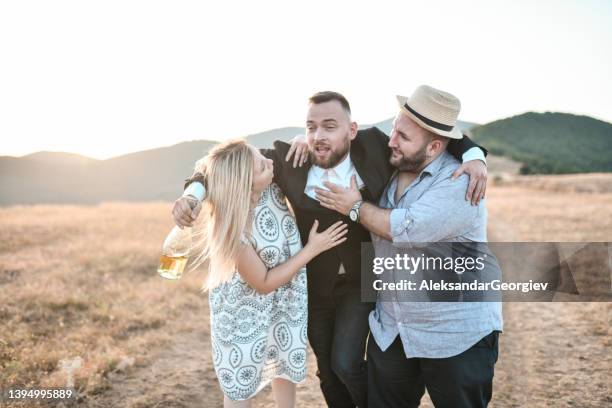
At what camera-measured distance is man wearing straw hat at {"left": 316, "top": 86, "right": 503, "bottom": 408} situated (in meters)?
3.04

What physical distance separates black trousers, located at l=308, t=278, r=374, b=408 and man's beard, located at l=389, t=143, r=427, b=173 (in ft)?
3.32

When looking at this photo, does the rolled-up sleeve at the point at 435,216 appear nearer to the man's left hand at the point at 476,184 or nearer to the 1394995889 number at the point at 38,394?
the man's left hand at the point at 476,184

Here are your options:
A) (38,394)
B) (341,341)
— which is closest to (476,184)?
(341,341)

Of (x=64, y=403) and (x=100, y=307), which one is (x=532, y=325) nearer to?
(x=64, y=403)

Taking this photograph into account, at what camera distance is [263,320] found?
11.1ft

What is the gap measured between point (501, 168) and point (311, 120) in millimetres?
64168

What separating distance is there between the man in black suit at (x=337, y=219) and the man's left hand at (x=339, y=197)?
0.19 m

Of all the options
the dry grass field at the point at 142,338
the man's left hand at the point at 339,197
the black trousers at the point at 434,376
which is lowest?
the dry grass field at the point at 142,338

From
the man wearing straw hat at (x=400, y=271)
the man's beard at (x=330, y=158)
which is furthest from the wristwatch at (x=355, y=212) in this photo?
the man's beard at (x=330, y=158)

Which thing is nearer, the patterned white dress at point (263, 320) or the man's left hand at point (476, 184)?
the man's left hand at point (476, 184)

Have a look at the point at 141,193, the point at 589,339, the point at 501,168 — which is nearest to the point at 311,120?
the point at 589,339

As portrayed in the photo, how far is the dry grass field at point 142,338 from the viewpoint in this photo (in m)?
4.82

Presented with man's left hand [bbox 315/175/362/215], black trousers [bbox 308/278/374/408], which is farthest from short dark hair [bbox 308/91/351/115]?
black trousers [bbox 308/278/374/408]

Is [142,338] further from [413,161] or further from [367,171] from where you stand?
[413,161]
